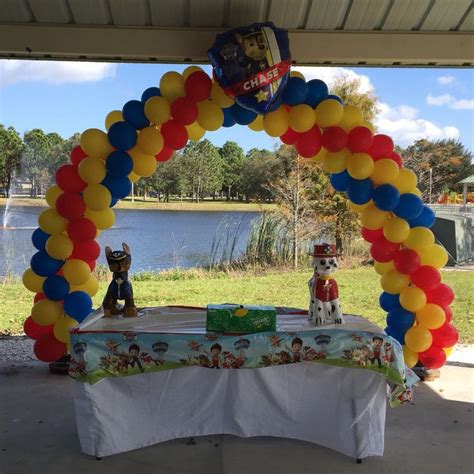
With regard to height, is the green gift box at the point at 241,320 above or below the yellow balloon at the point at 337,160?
below

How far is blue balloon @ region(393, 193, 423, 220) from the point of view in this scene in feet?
12.4

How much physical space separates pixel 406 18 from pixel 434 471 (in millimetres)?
2938

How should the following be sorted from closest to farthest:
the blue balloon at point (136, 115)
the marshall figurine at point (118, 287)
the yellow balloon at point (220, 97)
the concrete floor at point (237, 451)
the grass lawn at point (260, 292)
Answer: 1. the concrete floor at point (237, 451)
2. the marshall figurine at point (118, 287)
3. the yellow balloon at point (220, 97)
4. the blue balloon at point (136, 115)
5. the grass lawn at point (260, 292)

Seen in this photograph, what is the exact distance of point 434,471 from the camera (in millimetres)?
2689

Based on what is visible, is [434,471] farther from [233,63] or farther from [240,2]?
[240,2]

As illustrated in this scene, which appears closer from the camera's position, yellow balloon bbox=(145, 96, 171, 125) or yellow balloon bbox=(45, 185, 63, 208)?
yellow balloon bbox=(145, 96, 171, 125)

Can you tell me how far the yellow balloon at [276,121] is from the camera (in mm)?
3779

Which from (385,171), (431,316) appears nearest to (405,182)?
(385,171)

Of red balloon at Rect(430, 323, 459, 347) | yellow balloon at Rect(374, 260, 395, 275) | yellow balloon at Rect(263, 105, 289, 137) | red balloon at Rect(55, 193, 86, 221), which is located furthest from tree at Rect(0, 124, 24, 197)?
red balloon at Rect(430, 323, 459, 347)

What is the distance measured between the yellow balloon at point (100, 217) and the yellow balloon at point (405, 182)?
201cm

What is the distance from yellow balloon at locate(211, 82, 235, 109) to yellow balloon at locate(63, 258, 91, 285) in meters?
1.46

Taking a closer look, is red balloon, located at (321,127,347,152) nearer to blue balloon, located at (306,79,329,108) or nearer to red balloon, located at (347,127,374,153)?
red balloon, located at (347,127,374,153)

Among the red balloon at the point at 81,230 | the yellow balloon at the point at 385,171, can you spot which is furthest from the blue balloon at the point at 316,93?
the red balloon at the point at 81,230

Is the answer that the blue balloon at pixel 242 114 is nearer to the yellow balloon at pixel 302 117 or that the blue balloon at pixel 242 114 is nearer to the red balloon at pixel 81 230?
the yellow balloon at pixel 302 117
